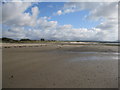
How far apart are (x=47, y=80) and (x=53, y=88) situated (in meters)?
0.84

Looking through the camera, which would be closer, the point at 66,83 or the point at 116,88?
the point at 116,88

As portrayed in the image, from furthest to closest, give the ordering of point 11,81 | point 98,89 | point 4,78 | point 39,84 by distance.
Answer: point 4,78 → point 11,81 → point 39,84 → point 98,89

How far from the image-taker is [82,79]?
17.8ft

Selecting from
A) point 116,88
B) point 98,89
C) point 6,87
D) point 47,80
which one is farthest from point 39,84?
point 116,88

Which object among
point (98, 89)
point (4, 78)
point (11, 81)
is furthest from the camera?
point (4, 78)

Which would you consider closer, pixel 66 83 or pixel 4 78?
pixel 66 83

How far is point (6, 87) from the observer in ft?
15.3

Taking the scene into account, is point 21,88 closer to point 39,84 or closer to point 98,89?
point 39,84

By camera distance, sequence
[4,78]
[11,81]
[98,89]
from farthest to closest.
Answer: [4,78]
[11,81]
[98,89]

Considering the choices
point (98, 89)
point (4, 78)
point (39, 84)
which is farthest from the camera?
point (4, 78)

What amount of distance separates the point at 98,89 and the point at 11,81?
3.71 meters

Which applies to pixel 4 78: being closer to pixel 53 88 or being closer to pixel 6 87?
pixel 6 87

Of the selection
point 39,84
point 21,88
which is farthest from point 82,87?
point 21,88

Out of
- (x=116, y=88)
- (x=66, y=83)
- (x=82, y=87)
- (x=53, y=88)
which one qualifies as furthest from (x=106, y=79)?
(x=53, y=88)
